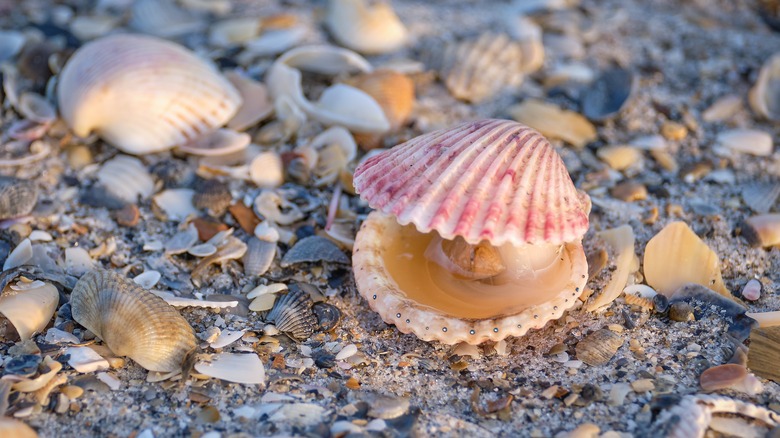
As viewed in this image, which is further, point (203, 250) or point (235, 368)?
point (203, 250)

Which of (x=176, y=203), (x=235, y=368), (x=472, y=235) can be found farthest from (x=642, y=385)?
(x=176, y=203)

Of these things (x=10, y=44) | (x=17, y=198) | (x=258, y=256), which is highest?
(x=10, y=44)

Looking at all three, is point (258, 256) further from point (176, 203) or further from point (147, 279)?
point (176, 203)

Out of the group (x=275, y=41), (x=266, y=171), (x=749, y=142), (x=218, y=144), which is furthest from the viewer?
(x=275, y=41)

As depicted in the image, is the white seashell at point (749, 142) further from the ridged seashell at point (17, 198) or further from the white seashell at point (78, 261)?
the ridged seashell at point (17, 198)

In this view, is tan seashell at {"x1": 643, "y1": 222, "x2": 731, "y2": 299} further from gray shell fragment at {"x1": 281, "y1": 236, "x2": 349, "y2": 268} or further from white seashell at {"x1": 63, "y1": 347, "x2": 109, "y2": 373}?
white seashell at {"x1": 63, "y1": 347, "x2": 109, "y2": 373}

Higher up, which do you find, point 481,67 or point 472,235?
point 472,235

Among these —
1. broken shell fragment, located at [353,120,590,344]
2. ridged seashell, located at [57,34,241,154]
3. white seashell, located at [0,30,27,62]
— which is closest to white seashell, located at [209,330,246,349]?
broken shell fragment, located at [353,120,590,344]
